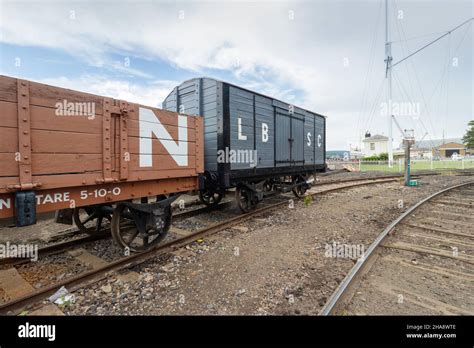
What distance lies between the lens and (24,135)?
237cm

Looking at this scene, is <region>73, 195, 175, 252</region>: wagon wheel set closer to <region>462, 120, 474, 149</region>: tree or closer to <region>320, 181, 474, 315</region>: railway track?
<region>320, 181, 474, 315</region>: railway track

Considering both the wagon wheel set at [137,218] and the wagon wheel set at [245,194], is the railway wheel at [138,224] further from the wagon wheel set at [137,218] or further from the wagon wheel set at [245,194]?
the wagon wheel set at [245,194]

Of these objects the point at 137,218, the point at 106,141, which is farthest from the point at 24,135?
the point at 137,218

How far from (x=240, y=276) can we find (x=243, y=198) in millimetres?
3616

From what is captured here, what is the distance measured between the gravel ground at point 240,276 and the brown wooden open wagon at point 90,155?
2.80 feet

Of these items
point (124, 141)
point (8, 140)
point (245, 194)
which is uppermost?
point (124, 141)

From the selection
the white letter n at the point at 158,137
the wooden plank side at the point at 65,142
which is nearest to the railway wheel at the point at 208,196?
the white letter n at the point at 158,137

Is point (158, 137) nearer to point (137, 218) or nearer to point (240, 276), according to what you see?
point (137, 218)

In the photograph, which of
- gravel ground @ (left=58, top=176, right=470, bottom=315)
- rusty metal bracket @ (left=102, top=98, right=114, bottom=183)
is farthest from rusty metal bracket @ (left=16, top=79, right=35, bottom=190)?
gravel ground @ (left=58, top=176, right=470, bottom=315)

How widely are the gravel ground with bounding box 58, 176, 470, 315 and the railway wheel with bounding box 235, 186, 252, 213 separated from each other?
0.89 m

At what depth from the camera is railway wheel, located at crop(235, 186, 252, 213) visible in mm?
6617

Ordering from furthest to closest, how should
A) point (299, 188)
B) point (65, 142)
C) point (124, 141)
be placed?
point (299, 188), point (124, 141), point (65, 142)

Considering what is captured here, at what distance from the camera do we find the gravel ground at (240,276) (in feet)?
9.15
